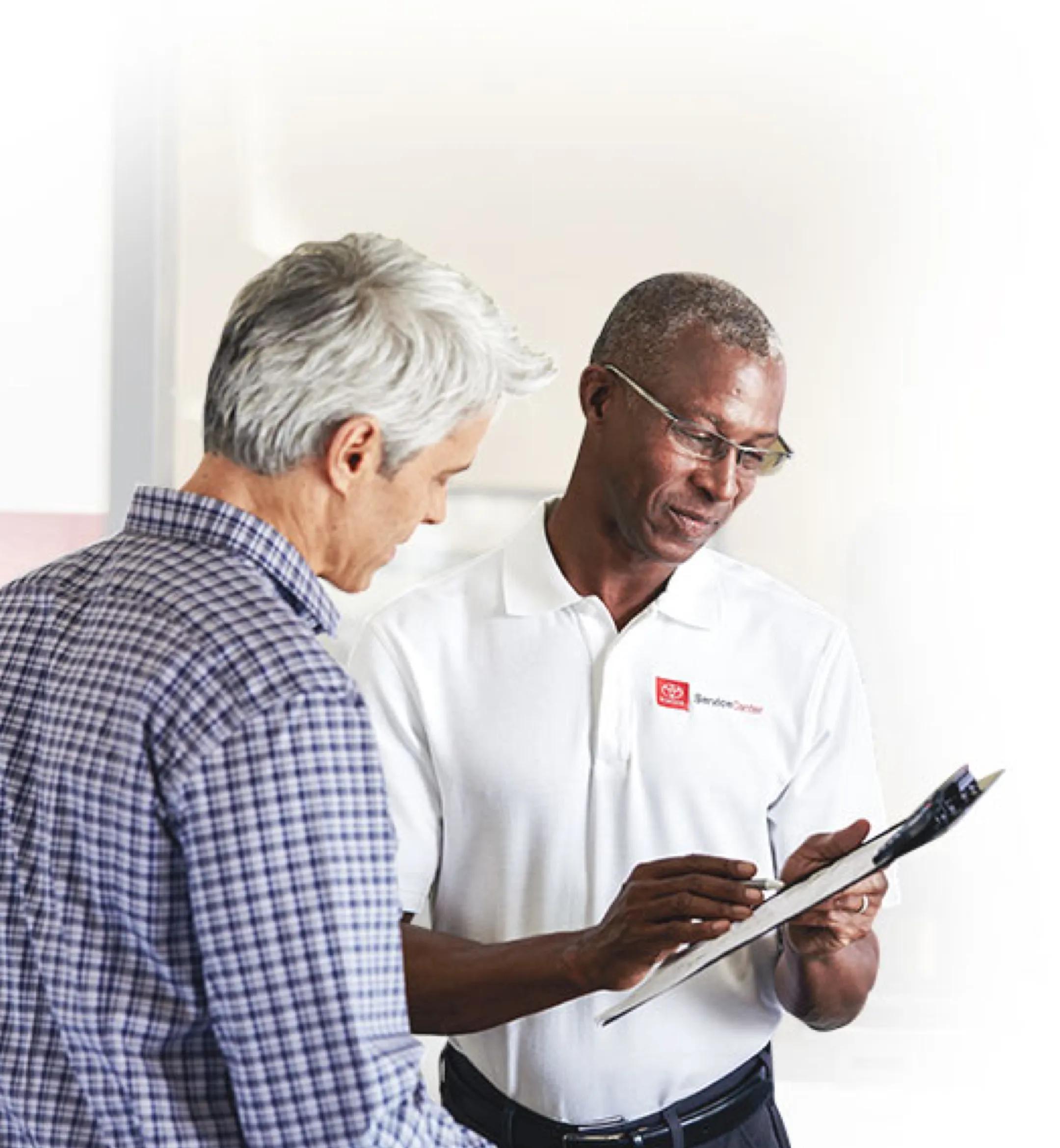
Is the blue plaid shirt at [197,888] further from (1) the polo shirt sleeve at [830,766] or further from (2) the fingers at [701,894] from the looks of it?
(1) the polo shirt sleeve at [830,766]

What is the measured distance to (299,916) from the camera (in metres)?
1.09

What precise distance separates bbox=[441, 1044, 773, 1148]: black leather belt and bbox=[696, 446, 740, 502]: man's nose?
0.59 meters

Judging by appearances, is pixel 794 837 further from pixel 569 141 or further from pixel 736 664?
pixel 569 141

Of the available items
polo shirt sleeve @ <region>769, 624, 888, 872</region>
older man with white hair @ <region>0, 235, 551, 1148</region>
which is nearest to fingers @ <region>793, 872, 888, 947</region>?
polo shirt sleeve @ <region>769, 624, 888, 872</region>

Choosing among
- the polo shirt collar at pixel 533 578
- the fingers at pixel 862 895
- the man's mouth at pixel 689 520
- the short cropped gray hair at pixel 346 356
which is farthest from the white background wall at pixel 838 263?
the short cropped gray hair at pixel 346 356

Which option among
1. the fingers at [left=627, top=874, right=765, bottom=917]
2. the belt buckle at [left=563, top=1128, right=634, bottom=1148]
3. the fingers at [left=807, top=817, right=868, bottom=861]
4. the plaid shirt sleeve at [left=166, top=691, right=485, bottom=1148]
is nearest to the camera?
the plaid shirt sleeve at [left=166, top=691, right=485, bottom=1148]

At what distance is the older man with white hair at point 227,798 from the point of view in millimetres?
1085

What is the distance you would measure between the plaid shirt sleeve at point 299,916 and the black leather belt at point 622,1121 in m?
0.61

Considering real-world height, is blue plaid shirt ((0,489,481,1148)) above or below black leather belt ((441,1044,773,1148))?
above

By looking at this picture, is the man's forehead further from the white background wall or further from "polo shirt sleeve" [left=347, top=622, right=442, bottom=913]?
the white background wall

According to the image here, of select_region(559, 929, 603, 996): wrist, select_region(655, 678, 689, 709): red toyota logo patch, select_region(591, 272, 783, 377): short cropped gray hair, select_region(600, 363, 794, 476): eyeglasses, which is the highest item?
select_region(591, 272, 783, 377): short cropped gray hair

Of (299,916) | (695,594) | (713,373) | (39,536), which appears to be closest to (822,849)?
(695,594)

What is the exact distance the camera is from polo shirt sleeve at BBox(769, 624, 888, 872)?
1.79 m

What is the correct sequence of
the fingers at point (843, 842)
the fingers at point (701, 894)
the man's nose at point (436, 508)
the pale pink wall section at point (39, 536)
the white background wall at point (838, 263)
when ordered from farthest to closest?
1. the pale pink wall section at point (39, 536)
2. the white background wall at point (838, 263)
3. the fingers at point (843, 842)
4. the fingers at point (701, 894)
5. the man's nose at point (436, 508)
